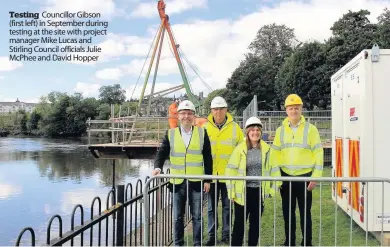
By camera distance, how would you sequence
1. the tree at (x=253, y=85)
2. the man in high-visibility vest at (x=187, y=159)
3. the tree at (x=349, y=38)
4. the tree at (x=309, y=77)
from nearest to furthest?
the man in high-visibility vest at (x=187, y=159)
the tree at (x=349, y=38)
the tree at (x=309, y=77)
the tree at (x=253, y=85)

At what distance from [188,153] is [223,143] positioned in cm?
61

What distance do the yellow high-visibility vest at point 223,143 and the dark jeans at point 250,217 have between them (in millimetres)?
695

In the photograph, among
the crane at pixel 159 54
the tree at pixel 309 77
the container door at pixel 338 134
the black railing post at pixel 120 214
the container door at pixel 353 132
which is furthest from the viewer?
the tree at pixel 309 77

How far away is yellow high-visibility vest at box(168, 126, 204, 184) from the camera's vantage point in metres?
4.61

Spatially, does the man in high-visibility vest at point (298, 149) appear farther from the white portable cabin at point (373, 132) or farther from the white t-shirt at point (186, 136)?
the white t-shirt at point (186, 136)

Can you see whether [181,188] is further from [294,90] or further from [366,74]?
[294,90]

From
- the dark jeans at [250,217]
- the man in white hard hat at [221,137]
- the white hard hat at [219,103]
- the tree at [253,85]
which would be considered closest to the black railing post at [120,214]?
the dark jeans at [250,217]

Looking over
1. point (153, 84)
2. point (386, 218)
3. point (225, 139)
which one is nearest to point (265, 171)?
point (225, 139)

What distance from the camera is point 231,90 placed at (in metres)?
49.6

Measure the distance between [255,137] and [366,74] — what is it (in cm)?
179

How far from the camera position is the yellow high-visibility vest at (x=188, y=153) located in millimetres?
4613

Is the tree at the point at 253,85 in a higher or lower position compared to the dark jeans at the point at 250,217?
higher

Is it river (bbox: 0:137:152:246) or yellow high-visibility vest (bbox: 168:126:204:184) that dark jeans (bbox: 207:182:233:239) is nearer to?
yellow high-visibility vest (bbox: 168:126:204:184)

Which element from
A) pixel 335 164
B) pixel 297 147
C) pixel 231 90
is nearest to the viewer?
pixel 297 147
